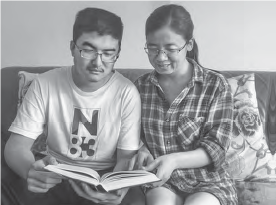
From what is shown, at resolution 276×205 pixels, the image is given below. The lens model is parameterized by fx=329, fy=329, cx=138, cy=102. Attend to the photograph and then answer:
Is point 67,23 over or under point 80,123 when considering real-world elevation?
over

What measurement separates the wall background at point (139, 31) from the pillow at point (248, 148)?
534 millimetres

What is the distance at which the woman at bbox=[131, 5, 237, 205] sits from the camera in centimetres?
120

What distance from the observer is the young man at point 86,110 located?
1.23 metres

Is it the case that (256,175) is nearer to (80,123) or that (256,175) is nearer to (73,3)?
(80,123)

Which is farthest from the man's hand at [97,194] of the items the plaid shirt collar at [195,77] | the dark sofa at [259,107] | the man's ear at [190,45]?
the man's ear at [190,45]

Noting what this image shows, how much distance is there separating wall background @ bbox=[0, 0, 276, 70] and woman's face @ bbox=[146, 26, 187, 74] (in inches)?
33.1

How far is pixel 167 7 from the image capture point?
1.27 meters

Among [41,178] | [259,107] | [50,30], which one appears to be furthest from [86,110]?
[50,30]

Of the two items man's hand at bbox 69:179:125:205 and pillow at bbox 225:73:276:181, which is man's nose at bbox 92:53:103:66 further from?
pillow at bbox 225:73:276:181

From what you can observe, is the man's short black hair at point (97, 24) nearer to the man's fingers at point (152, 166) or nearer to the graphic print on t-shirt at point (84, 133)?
the graphic print on t-shirt at point (84, 133)

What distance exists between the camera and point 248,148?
155cm

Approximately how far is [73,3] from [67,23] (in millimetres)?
134

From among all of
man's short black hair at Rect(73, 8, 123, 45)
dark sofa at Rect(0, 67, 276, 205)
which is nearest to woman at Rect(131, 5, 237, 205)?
A: man's short black hair at Rect(73, 8, 123, 45)

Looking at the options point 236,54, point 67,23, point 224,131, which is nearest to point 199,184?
point 224,131
